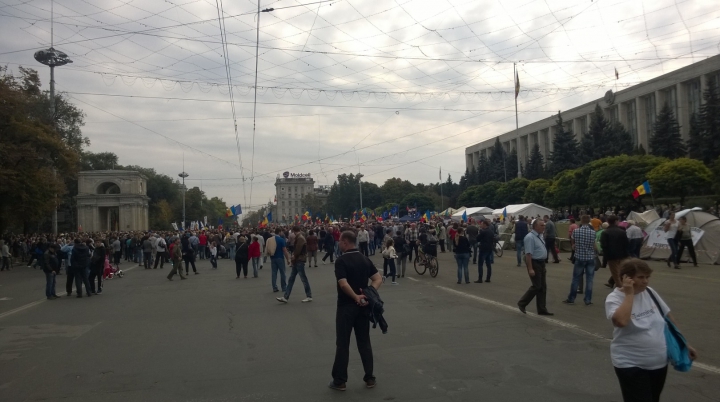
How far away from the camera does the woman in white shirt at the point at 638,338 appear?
383cm

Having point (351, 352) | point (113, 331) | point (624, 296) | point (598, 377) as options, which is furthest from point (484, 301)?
point (624, 296)

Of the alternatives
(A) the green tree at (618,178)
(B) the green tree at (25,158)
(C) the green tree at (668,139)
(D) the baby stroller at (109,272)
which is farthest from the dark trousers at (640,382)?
(C) the green tree at (668,139)

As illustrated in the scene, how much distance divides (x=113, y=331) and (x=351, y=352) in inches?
189

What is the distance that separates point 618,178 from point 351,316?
1828 inches

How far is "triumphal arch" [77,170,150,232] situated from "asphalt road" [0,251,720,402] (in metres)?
58.0

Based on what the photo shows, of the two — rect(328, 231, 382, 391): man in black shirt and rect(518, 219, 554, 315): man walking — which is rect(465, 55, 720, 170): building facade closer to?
rect(518, 219, 554, 315): man walking

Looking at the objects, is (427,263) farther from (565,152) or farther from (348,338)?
(565,152)

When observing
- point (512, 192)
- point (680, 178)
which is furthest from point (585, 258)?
point (512, 192)

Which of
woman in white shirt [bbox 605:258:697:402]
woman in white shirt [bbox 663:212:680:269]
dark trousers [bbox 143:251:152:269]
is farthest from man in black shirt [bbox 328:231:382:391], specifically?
dark trousers [bbox 143:251:152:269]

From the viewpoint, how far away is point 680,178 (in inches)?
1642

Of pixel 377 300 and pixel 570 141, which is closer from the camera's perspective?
pixel 377 300

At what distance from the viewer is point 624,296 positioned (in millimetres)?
3930

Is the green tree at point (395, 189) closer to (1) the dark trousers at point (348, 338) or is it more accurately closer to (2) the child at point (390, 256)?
(2) the child at point (390, 256)

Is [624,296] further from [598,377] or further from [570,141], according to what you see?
[570,141]
